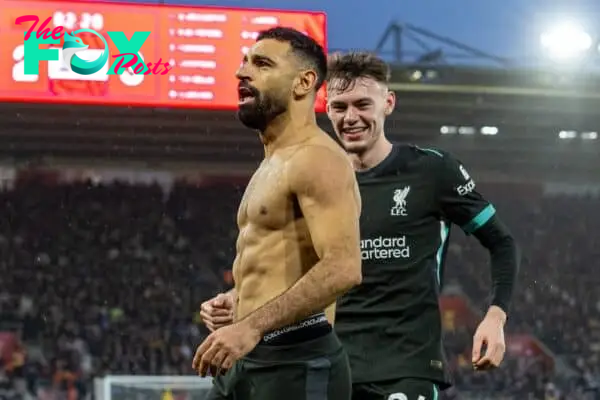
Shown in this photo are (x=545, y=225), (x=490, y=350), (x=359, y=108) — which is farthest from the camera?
(x=545, y=225)

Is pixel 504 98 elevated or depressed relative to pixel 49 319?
elevated

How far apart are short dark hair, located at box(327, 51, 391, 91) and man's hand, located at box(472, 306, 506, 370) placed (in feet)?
3.25

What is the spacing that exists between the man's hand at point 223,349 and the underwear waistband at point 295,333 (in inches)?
9.4

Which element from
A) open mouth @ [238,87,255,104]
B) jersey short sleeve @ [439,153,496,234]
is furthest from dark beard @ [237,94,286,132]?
jersey short sleeve @ [439,153,496,234]

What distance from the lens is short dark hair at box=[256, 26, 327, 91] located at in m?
3.05

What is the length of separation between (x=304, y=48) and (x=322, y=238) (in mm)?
614

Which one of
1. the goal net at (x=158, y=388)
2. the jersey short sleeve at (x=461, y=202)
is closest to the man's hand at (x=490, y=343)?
the jersey short sleeve at (x=461, y=202)

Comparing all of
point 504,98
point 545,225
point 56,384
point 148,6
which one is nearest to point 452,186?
point 148,6

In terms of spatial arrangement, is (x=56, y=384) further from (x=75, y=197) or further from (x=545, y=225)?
(x=545, y=225)

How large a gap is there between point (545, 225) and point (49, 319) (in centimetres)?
1004

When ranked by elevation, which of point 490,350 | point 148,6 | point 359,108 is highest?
point 148,6

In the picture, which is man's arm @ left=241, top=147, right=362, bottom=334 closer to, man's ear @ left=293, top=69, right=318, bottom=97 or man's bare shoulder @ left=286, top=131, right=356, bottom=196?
man's bare shoulder @ left=286, top=131, right=356, bottom=196

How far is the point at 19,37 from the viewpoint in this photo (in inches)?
554

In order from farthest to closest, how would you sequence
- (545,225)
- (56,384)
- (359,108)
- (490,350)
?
(545,225) → (56,384) → (359,108) → (490,350)
